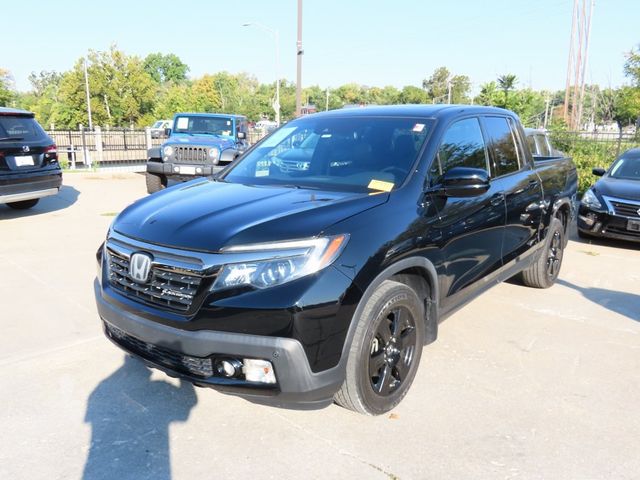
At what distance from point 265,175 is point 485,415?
2141mm

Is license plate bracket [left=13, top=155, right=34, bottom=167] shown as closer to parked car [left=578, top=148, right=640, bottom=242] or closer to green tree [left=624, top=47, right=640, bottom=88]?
parked car [left=578, top=148, right=640, bottom=242]

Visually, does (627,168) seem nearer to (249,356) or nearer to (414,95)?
(249,356)

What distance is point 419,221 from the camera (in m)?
3.13

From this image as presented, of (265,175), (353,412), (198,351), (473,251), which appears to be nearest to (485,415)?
(353,412)

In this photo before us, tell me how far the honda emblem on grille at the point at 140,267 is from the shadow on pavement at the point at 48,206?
7.18 m

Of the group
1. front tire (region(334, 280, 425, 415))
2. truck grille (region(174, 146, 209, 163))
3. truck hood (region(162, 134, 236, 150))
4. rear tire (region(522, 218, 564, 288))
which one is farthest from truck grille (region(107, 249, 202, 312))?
truck hood (region(162, 134, 236, 150))

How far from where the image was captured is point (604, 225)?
7793 millimetres

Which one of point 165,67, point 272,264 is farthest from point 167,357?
point 165,67

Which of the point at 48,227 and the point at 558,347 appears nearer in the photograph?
the point at 558,347

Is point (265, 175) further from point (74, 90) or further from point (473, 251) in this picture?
point (74, 90)

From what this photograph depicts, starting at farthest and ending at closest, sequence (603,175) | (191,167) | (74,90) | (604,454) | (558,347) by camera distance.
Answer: (74,90)
(191,167)
(603,175)
(558,347)
(604,454)

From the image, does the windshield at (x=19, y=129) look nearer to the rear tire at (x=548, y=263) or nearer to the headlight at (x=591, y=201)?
the rear tire at (x=548, y=263)

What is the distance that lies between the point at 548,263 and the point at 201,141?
801cm

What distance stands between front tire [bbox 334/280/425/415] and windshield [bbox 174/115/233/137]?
33.6 feet
